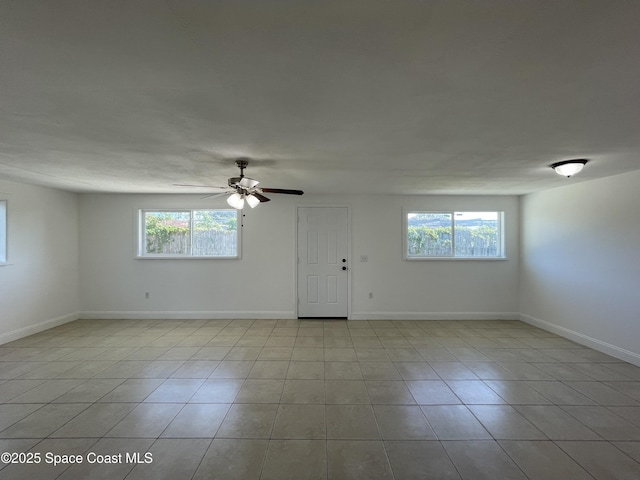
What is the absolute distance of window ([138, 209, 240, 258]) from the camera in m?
5.47

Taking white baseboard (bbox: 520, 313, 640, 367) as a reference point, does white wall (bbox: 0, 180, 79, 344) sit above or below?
above

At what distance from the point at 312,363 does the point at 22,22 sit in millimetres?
3405

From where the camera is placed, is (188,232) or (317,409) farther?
(188,232)

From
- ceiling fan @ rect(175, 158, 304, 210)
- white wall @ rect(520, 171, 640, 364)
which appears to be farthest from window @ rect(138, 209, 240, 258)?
white wall @ rect(520, 171, 640, 364)

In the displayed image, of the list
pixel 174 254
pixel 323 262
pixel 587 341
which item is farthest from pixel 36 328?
pixel 587 341

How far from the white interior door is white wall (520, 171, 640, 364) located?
3.18 metres

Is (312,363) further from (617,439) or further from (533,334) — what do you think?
(533,334)

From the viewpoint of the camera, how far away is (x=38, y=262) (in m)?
4.63

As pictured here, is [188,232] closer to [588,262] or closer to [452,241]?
[452,241]

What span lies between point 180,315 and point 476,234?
18.4 feet

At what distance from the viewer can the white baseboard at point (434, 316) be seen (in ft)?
17.8

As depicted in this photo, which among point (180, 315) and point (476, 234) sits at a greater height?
point (476, 234)

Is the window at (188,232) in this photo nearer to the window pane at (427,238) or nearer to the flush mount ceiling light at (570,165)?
the window pane at (427,238)

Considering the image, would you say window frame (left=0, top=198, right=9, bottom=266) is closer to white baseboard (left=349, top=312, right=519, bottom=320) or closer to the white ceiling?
the white ceiling
